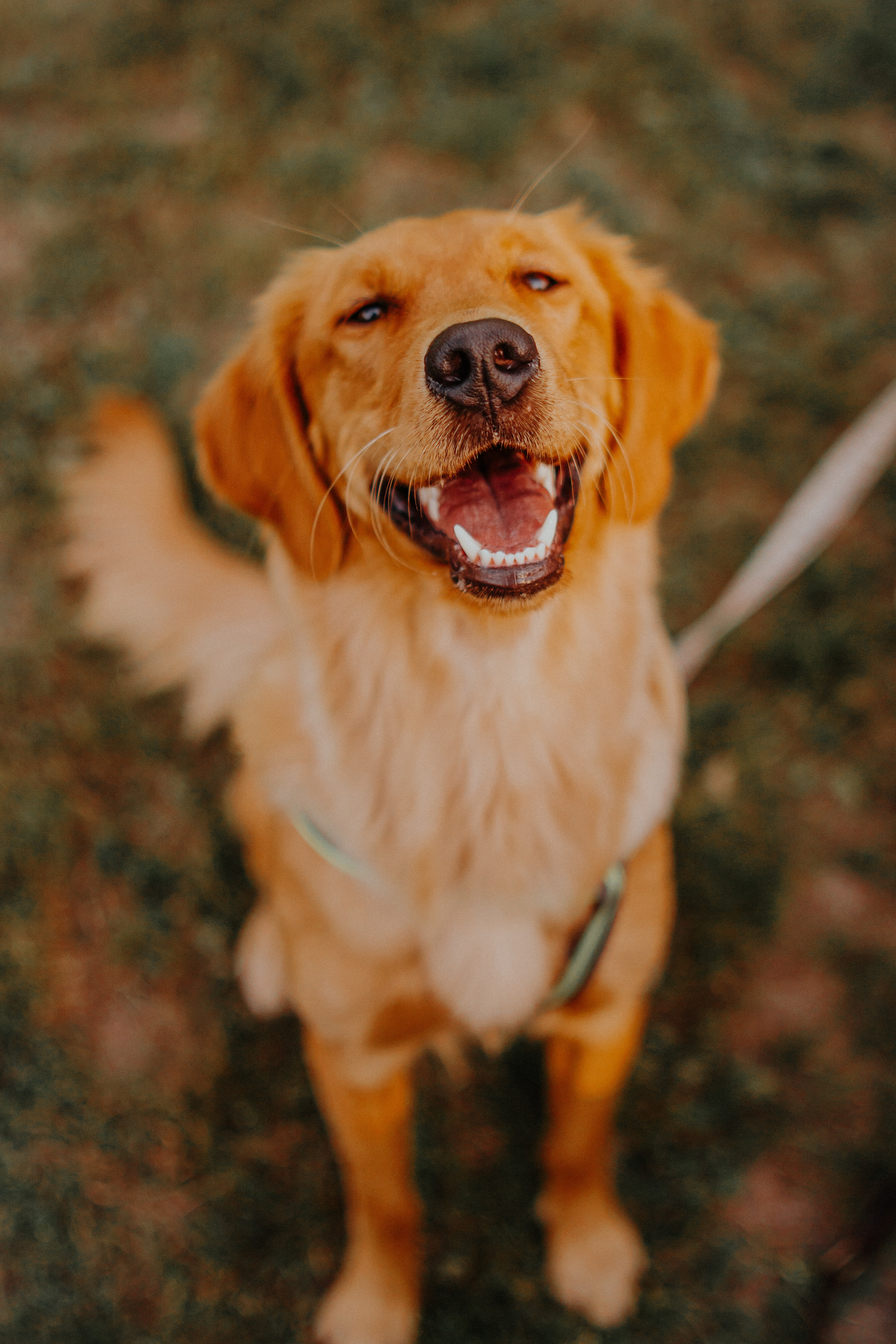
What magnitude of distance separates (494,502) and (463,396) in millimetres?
203

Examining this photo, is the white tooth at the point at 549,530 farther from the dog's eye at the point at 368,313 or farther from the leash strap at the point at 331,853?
the leash strap at the point at 331,853

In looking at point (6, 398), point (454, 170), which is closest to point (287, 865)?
point (6, 398)

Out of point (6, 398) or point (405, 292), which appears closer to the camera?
point (405, 292)

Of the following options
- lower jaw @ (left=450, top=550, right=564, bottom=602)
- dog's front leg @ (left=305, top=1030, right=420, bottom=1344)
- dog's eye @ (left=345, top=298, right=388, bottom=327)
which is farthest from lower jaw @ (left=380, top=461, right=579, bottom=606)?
dog's front leg @ (left=305, top=1030, right=420, bottom=1344)

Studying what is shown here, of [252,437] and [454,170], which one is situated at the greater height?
[252,437]

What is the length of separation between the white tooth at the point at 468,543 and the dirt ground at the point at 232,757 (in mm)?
1670

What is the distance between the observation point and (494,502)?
151 cm

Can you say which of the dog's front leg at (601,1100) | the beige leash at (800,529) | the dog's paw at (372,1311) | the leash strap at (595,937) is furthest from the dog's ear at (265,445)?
the dog's paw at (372,1311)

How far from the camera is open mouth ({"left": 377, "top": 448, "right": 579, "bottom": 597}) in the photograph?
1452 millimetres

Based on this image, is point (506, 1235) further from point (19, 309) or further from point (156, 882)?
point (19, 309)

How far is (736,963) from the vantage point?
2.65 metres

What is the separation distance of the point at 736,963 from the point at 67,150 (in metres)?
4.46

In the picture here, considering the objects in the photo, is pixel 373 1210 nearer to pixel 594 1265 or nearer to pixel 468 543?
pixel 594 1265

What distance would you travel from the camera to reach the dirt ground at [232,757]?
7.65ft
